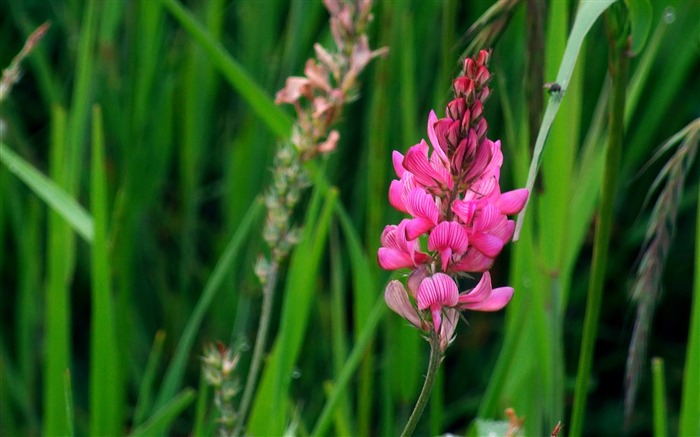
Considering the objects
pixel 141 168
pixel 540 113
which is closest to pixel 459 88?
pixel 540 113

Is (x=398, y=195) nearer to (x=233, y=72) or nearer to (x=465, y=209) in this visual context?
(x=465, y=209)

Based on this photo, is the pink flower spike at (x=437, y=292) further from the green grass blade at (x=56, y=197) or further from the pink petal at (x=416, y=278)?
the green grass blade at (x=56, y=197)

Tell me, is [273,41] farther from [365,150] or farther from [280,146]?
[280,146]

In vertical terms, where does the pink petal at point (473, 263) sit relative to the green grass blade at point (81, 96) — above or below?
below

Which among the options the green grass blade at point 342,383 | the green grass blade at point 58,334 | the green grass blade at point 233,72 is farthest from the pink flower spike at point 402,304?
the green grass blade at point 58,334

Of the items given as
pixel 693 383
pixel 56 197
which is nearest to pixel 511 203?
pixel 693 383
